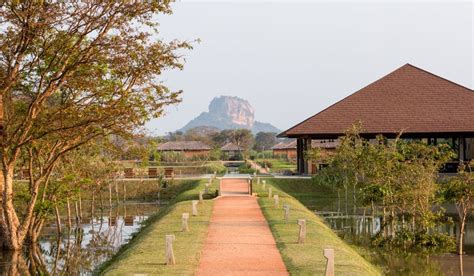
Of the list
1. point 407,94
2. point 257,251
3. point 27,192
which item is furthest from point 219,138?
point 257,251

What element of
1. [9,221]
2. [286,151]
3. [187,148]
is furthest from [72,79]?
[286,151]

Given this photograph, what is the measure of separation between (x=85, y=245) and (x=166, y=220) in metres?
3.17

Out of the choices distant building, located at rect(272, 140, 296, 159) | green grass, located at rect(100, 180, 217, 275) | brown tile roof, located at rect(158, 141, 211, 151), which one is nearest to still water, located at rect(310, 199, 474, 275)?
green grass, located at rect(100, 180, 217, 275)

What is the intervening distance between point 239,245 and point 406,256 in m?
5.22

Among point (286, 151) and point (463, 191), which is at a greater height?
point (286, 151)

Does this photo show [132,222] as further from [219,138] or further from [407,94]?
[219,138]

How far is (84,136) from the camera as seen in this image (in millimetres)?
21047

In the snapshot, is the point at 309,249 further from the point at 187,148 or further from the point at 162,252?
the point at 187,148

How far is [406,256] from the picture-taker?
58.7 ft

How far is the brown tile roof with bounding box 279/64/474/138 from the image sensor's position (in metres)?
37.9

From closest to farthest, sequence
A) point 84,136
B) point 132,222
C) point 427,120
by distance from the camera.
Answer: point 84,136 → point 132,222 → point 427,120

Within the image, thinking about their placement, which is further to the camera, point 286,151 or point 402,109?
point 286,151

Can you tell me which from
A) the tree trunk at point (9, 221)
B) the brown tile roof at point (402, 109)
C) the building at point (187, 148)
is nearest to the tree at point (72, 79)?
the tree trunk at point (9, 221)

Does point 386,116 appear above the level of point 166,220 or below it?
above
